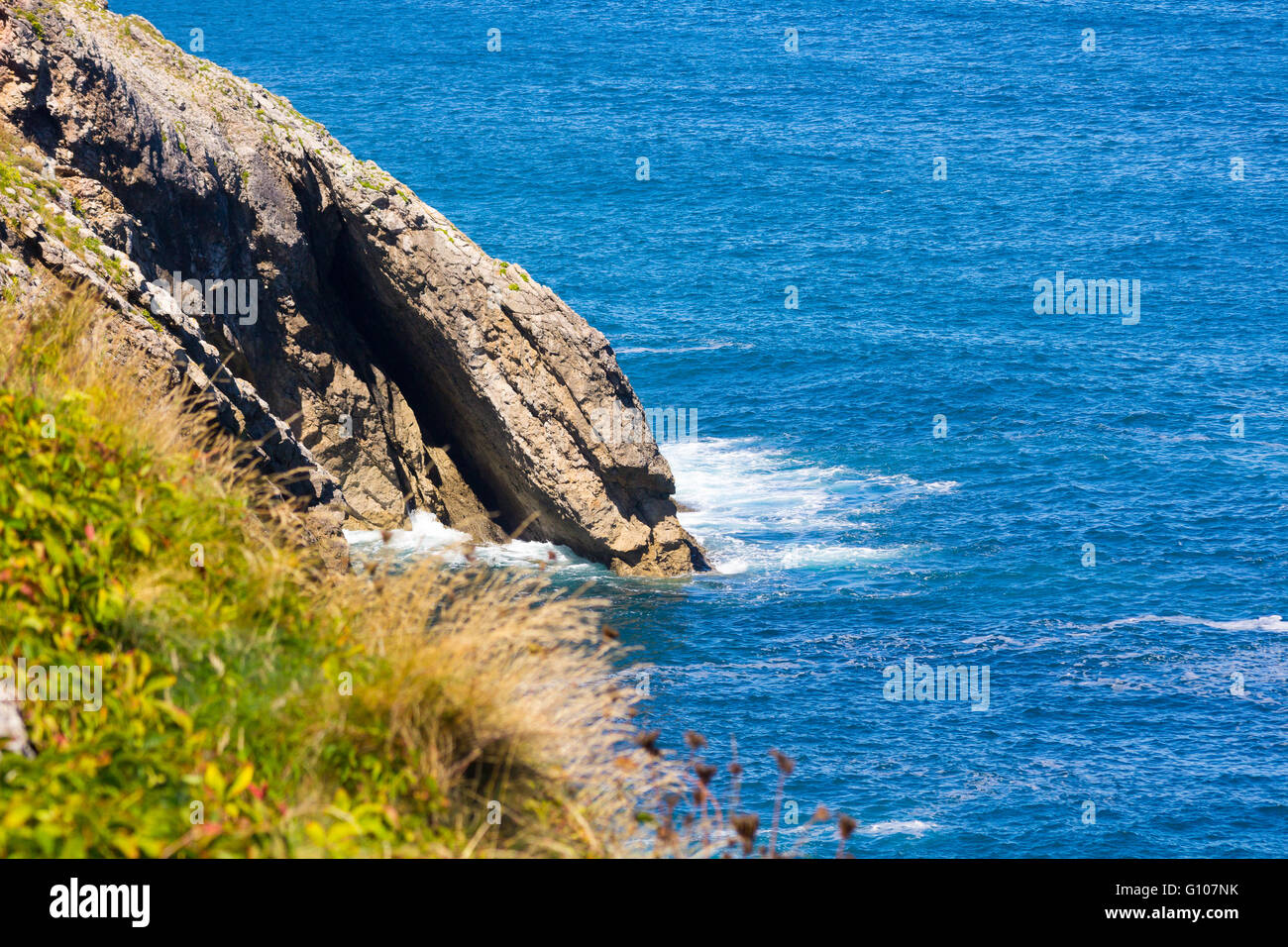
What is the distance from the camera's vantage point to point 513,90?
128 metres

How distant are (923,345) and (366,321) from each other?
36.6 metres

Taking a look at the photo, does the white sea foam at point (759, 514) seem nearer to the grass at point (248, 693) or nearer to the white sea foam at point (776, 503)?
the white sea foam at point (776, 503)

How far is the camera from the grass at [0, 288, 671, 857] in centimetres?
787

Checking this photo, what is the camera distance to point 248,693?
9.01 m

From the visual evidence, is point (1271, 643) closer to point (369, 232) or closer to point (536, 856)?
point (369, 232)

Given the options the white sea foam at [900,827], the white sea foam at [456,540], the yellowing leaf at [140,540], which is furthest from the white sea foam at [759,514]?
the yellowing leaf at [140,540]

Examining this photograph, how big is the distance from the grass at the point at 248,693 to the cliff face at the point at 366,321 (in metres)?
26.4

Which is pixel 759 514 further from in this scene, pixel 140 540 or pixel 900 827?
pixel 140 540

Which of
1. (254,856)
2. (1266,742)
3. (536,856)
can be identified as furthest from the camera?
(1266,742)

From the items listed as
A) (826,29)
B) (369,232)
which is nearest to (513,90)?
(826,29)

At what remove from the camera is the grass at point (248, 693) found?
7.87m

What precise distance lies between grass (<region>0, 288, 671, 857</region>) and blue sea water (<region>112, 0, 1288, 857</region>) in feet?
71.6

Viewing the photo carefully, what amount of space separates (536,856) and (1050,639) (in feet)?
125

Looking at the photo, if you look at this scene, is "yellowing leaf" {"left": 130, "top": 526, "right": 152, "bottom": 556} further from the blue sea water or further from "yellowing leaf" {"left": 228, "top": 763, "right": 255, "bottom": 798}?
the blue sea water
